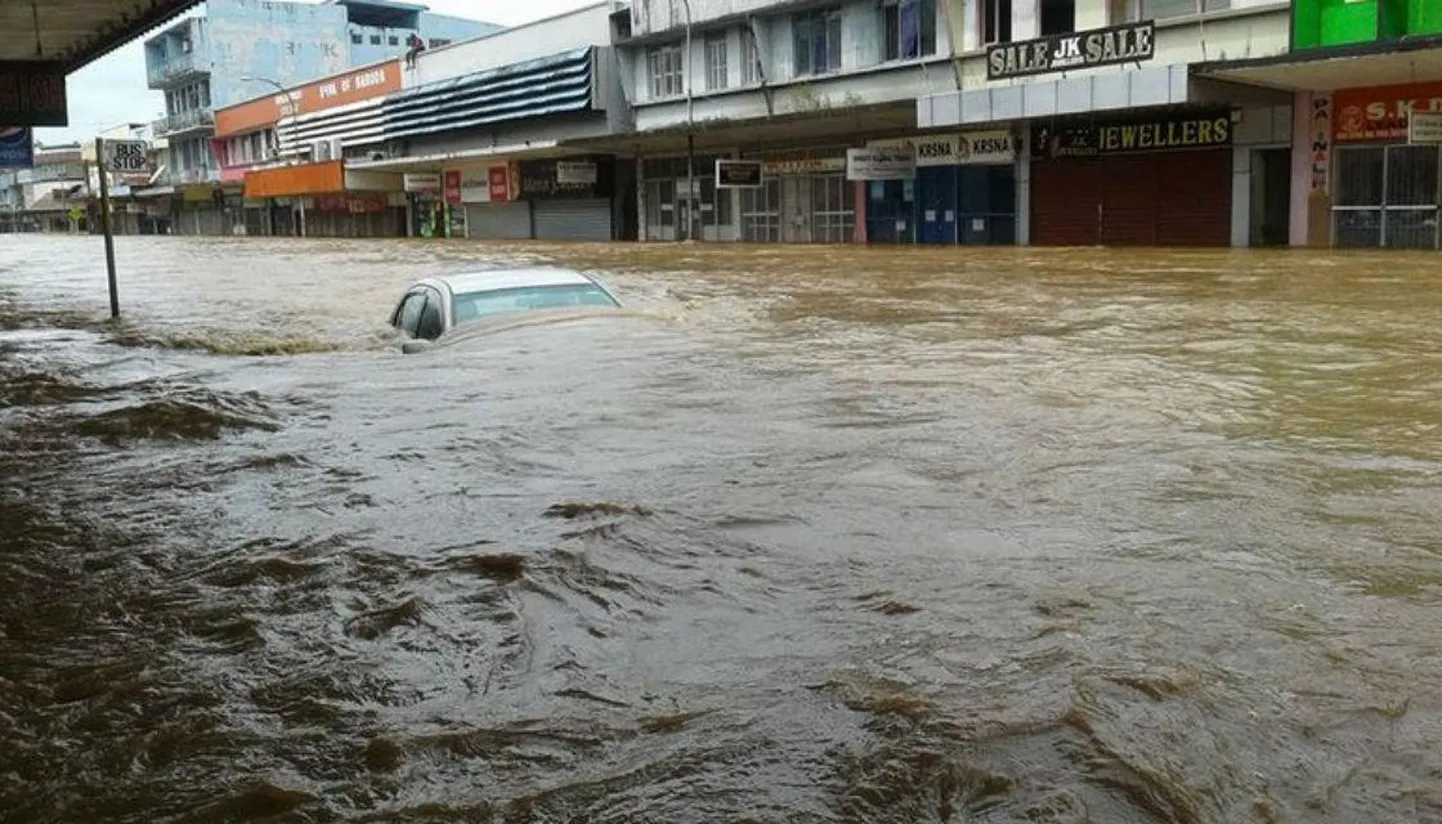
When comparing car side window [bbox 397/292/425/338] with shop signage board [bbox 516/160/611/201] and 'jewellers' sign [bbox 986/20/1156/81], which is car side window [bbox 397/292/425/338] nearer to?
'jewellers' sign [bbox 986/20/1156/81]

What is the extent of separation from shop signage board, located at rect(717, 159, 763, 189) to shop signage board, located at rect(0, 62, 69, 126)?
1671cm

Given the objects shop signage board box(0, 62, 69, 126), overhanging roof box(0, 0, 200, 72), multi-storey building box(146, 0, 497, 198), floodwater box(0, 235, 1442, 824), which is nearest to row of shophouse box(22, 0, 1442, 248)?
overhanging roof box(0, 0, 200, 72)

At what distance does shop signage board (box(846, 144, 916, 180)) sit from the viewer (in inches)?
1334

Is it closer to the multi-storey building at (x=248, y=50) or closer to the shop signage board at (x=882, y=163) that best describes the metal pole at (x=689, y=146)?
the shop signage board at (x=882, y=163)

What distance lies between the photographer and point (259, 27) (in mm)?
77000

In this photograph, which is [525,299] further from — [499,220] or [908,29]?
[499,220]

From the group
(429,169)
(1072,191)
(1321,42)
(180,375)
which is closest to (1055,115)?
(1072,191)

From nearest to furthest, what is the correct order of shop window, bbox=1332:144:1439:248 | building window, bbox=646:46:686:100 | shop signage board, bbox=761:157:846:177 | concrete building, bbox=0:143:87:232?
1. shop window, bbox=1332:144:1439:248
2. shop signage board, bbox=761:157:846:177
3. building window, bbox=646:46:686:100
4. concrete building, bbox=0:143:87:232

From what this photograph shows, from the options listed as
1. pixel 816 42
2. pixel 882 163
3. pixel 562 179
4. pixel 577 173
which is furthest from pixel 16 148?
pixel 882 163

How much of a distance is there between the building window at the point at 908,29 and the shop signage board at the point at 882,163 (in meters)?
2.34

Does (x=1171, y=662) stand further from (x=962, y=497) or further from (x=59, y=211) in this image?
(x=59, y=211)

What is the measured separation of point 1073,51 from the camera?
27.4 meters

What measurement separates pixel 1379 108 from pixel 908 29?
11.8 metres

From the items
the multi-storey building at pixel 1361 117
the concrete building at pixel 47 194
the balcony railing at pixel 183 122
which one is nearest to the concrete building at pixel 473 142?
the balcony railing at pixel 183 122
